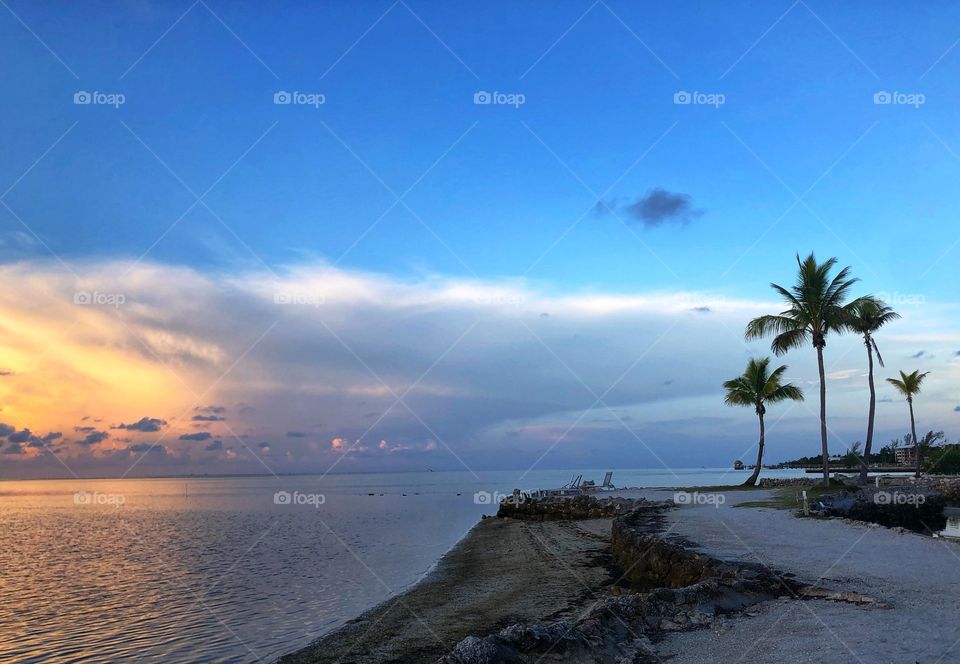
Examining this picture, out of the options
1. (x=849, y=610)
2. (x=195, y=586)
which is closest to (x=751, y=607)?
(x=849, y=610)

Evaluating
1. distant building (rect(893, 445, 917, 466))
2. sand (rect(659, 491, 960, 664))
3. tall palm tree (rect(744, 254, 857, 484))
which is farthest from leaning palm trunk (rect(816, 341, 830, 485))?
distant building (rect(893, 445, 917, 466))

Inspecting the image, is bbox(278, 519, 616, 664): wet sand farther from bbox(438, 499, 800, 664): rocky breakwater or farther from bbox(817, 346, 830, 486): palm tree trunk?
bbox(817, 346, 830, 486): palm tree trunk

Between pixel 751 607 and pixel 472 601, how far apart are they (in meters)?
8.11

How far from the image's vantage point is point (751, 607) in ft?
32.6

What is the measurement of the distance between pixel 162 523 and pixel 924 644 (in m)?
53.2

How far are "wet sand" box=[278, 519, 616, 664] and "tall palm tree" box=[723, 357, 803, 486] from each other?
89.4 ft

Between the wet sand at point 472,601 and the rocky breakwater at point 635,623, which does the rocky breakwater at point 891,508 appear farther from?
the rocky breakwater at point 635,623

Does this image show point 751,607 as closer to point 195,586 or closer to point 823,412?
point 195,586

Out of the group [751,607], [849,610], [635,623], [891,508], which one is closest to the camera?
[635,623]

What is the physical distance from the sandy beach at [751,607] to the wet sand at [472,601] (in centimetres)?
4

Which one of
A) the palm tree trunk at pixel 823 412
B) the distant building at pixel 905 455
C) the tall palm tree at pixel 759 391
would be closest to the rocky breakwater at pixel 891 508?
the palm tree trunk at pixel 823 412

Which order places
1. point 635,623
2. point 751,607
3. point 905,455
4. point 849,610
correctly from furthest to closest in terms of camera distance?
point 905,455 < point 751,607 < point 849,610 < point 635,623

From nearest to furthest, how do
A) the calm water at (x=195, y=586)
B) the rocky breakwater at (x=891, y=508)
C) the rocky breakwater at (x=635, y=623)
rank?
the rocky breakwater at (x=635, y=623) → the calm water at (x=195, y=586) → the rocky breakwater at (x=891, y=508)

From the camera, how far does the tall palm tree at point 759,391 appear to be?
4953 centimetres
